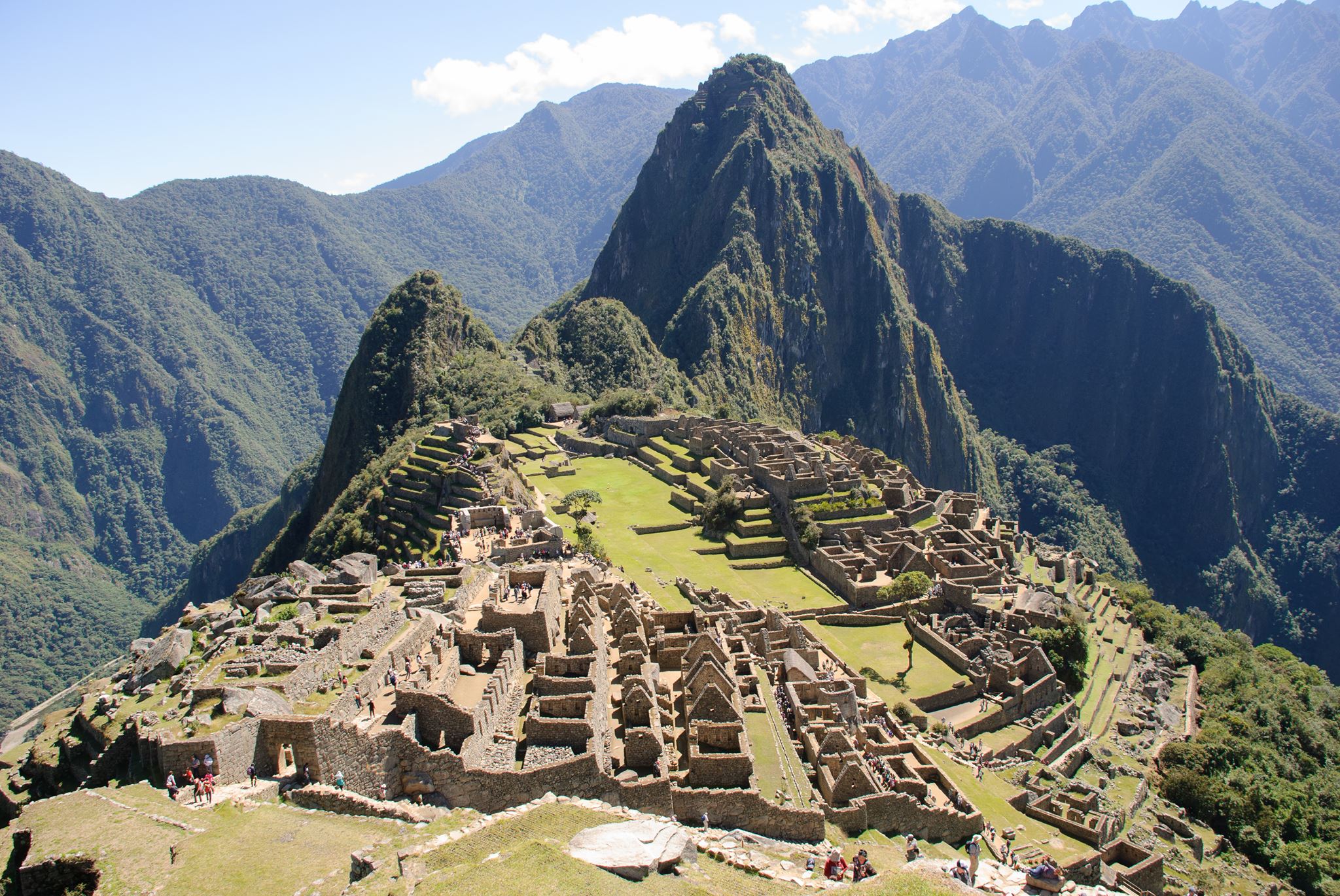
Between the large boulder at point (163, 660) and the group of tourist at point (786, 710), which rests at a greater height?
the large boulder at point (163, 660)

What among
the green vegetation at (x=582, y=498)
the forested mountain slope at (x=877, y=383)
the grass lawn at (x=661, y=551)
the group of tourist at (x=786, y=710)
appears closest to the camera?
the group of tourist at (x=786, y=710)

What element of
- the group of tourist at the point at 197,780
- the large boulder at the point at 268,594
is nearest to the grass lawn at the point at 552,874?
the group of tourist at the point at 197,780

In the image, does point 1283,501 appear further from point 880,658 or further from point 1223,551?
point 880,658

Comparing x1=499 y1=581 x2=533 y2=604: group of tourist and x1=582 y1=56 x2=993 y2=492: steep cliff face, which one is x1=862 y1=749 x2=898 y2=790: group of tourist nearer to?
x1=499 y1=581 x2=533 y2=604: group of tourist

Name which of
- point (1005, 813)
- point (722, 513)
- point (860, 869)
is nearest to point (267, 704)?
point (860, 869)

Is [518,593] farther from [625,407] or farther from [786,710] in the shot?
[625,407]

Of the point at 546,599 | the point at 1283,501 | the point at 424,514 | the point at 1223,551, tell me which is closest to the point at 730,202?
the point at 1223,551

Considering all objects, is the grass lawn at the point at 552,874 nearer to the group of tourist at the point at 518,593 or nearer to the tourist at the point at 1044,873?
the tourist at the point at 1044,873
